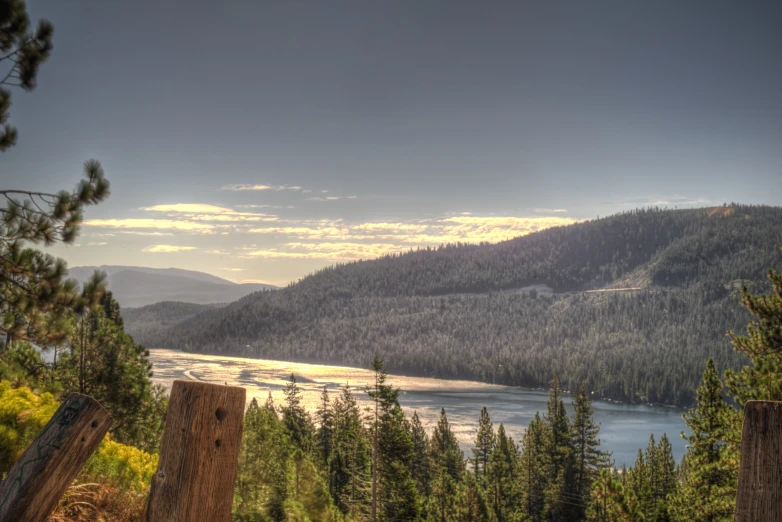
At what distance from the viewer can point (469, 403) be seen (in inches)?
4680

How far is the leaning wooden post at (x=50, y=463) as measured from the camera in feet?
8.14

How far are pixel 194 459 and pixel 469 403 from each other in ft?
398

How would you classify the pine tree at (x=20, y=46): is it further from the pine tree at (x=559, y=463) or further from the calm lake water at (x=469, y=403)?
the calm lake water at (x=469, y=403)

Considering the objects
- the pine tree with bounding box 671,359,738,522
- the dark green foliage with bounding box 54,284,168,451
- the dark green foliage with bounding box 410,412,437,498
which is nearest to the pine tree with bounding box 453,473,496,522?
the pine tree with bounding box 671,359,738,522

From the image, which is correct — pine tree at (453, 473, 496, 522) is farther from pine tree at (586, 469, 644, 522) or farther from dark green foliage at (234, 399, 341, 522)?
pine tree at (586, 469, 644, 522)

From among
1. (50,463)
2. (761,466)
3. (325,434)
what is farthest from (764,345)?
(325,434)

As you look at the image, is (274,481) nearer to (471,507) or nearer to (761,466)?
(471,507)

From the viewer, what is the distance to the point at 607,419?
114 metres

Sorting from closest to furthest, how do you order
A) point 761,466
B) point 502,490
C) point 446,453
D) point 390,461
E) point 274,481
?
point 761,466 → point 390,461 → point 274,481 → point 502,490 → point 446,453

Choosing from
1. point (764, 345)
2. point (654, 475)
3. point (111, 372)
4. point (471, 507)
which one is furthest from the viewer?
point (654, 475)

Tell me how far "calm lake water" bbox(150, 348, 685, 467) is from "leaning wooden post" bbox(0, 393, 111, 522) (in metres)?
79.9

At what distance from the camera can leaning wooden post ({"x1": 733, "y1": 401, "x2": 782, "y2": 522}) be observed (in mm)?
1992

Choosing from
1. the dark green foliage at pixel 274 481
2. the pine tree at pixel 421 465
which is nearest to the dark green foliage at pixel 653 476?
the pine tree at pixel 421 465

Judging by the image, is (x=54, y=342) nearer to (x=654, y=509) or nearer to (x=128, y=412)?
(x=128, y=412)
